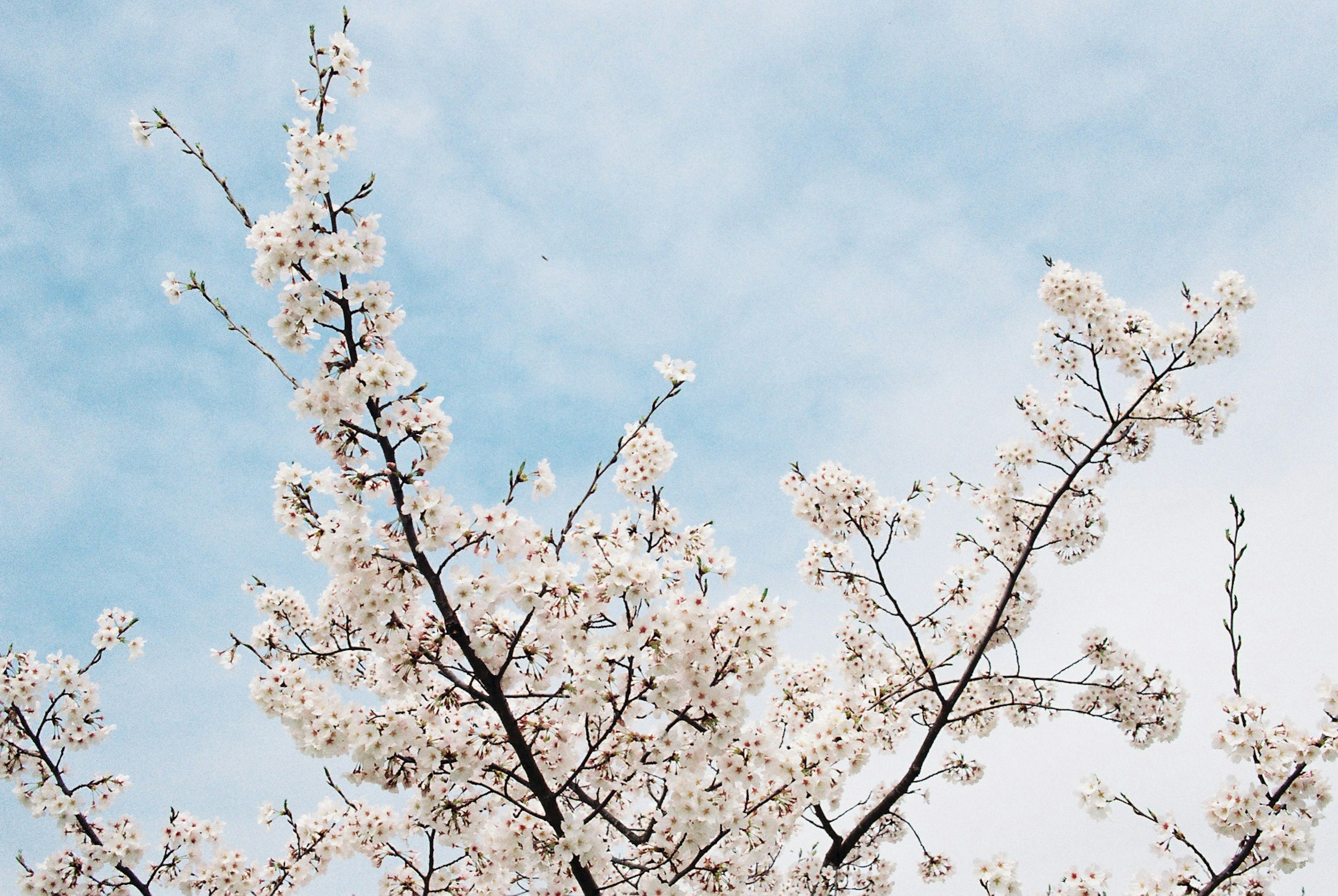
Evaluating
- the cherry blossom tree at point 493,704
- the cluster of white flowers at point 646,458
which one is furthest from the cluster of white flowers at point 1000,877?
the cluster of white flowers at point 646,458

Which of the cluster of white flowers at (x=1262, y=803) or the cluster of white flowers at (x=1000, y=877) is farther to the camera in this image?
the cluster of white flowers at (x=1000, y=877)

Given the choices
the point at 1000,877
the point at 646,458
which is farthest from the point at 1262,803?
the point at 646,458

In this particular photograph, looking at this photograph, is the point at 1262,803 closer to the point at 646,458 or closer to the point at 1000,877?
the point at 1000,877

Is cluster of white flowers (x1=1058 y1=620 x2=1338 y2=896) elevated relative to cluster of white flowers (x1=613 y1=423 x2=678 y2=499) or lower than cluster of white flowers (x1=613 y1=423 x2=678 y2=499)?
lower

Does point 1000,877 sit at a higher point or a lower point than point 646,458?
lower

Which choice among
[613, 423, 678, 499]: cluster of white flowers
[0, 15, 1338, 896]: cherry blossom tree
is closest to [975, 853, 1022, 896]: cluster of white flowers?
[0, 15, 1338, 896]: cherry blossom tree

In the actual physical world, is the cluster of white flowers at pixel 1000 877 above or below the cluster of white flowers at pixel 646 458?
below

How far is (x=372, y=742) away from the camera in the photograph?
217 inches

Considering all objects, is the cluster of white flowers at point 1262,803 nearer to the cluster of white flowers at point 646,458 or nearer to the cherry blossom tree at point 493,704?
the cherry blossom tree at point 493,704

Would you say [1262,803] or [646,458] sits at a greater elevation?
[646,458]

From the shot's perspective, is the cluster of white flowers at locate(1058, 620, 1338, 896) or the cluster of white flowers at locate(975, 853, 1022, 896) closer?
the cluster of white flowers at locate(1058, 620, 1338, 896)

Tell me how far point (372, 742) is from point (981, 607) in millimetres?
8011

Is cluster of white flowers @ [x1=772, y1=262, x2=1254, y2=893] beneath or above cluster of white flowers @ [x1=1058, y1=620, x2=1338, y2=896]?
above

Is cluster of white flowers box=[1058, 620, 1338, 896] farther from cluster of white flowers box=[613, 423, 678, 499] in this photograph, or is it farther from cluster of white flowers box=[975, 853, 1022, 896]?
cluster of white flowers box=[613, 423, 678, 499]
